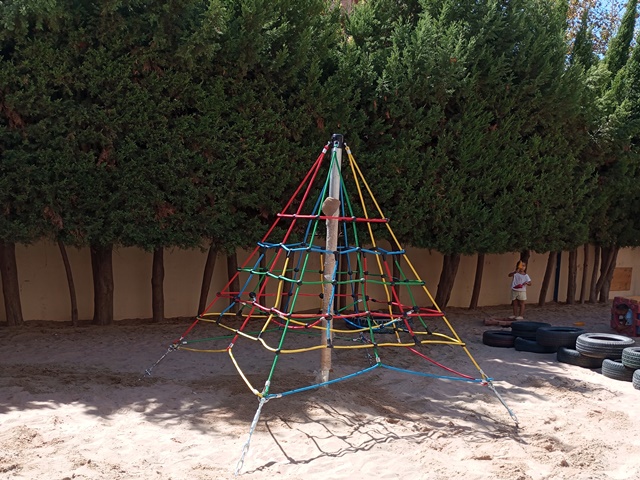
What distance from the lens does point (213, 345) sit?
8.70 meters

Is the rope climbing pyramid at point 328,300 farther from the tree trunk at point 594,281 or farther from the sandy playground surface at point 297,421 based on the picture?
the tree trunk at point 594,281

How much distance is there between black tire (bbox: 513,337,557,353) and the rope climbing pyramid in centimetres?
89

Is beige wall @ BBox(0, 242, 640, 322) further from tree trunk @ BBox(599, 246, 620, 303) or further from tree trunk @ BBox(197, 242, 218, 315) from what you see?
tree trunk @ BBox(599, 246, 620, 303)

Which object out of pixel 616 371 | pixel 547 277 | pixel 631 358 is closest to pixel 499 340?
pixel 616 371

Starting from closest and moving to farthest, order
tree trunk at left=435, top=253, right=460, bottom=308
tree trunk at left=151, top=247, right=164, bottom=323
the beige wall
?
the beige wall, tree trunk at left=151, top=247, right=164, bottom=323, tree trunk at left=435, top=253, right=460, bottom=308

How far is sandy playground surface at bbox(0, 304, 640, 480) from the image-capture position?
4.67 meters

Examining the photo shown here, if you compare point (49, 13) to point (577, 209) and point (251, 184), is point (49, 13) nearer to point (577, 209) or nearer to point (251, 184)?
point (251, 184)

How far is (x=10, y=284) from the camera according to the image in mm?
9016

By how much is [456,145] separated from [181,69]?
15.9 ft

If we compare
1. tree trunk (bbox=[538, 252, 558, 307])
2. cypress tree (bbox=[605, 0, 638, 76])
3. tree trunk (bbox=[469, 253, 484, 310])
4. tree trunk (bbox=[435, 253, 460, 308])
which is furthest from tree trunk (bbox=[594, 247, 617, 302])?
tree trunk (bbox=[435, 253, 460, 308])

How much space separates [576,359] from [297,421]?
4.64m

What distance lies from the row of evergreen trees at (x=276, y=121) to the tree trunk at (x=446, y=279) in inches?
1.7

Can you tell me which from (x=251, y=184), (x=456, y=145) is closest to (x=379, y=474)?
(x=251, y=184)

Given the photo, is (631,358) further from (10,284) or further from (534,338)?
(10,284)
